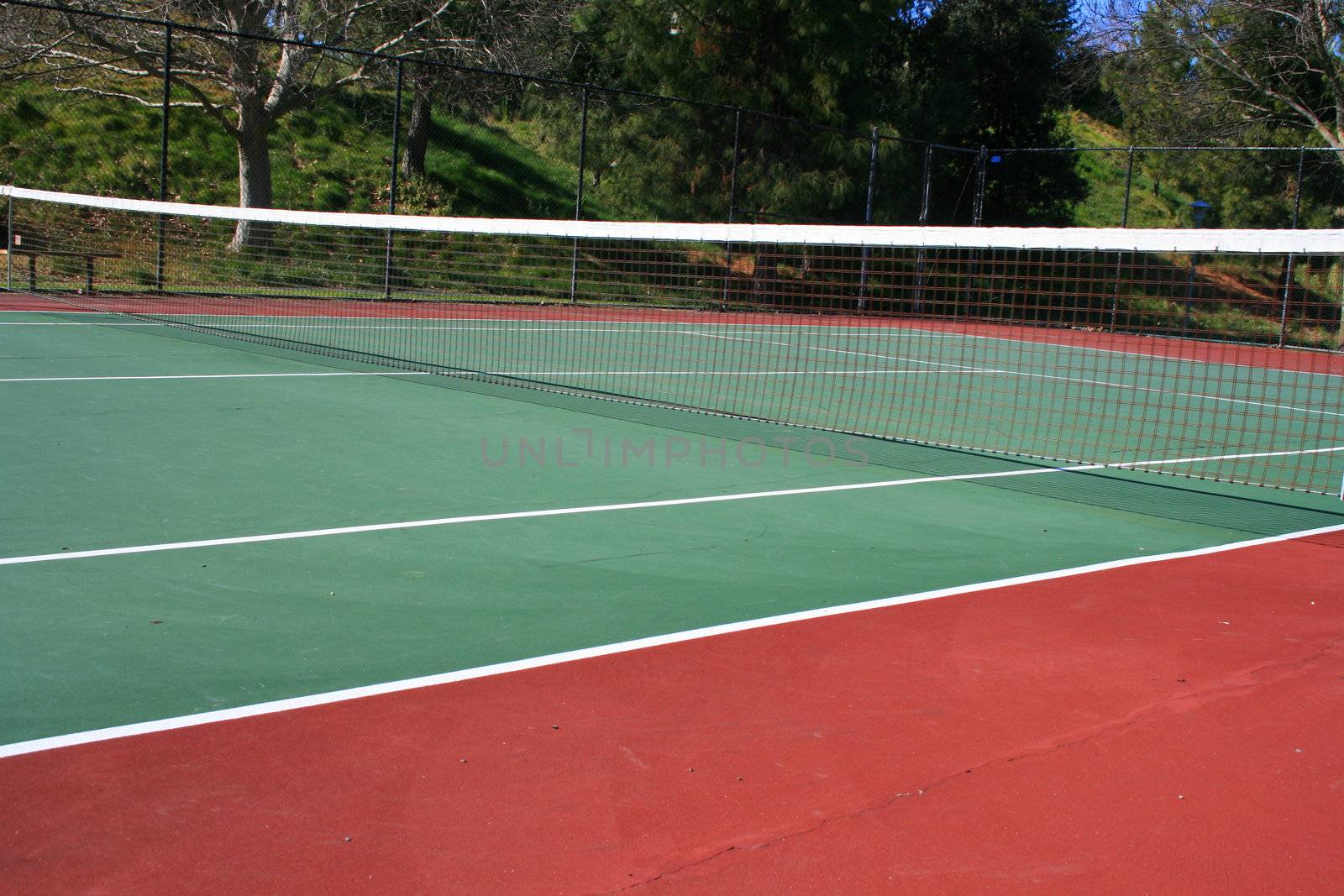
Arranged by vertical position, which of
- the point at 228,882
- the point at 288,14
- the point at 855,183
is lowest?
the point at 228,882

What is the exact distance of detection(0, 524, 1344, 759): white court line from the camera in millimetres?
3295

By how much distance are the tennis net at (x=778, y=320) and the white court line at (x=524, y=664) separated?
2.45 m

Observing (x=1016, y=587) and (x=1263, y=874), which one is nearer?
(x=1263, y=874)

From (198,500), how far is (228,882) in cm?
366

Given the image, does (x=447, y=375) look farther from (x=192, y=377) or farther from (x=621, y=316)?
(x=621, y=316)

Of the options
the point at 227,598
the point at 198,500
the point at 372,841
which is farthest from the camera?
the point at 198,500

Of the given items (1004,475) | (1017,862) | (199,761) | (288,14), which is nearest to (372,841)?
(199,761)

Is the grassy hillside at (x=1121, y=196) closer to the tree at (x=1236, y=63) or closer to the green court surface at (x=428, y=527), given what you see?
the tree at (x=1236, y=63)

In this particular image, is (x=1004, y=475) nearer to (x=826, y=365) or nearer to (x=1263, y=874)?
(x=1263, y=874)

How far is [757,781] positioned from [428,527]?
9.21 feet

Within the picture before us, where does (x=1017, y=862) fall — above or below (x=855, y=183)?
below

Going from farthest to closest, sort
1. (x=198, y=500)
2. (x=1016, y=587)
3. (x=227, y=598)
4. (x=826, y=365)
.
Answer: (x=826, y=365)
(x=198, y=500)
(x=1016, y=587)
(x=227, y=598)

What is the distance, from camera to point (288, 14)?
22953 millimetres

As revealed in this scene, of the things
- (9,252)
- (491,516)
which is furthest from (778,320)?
(491,516)
